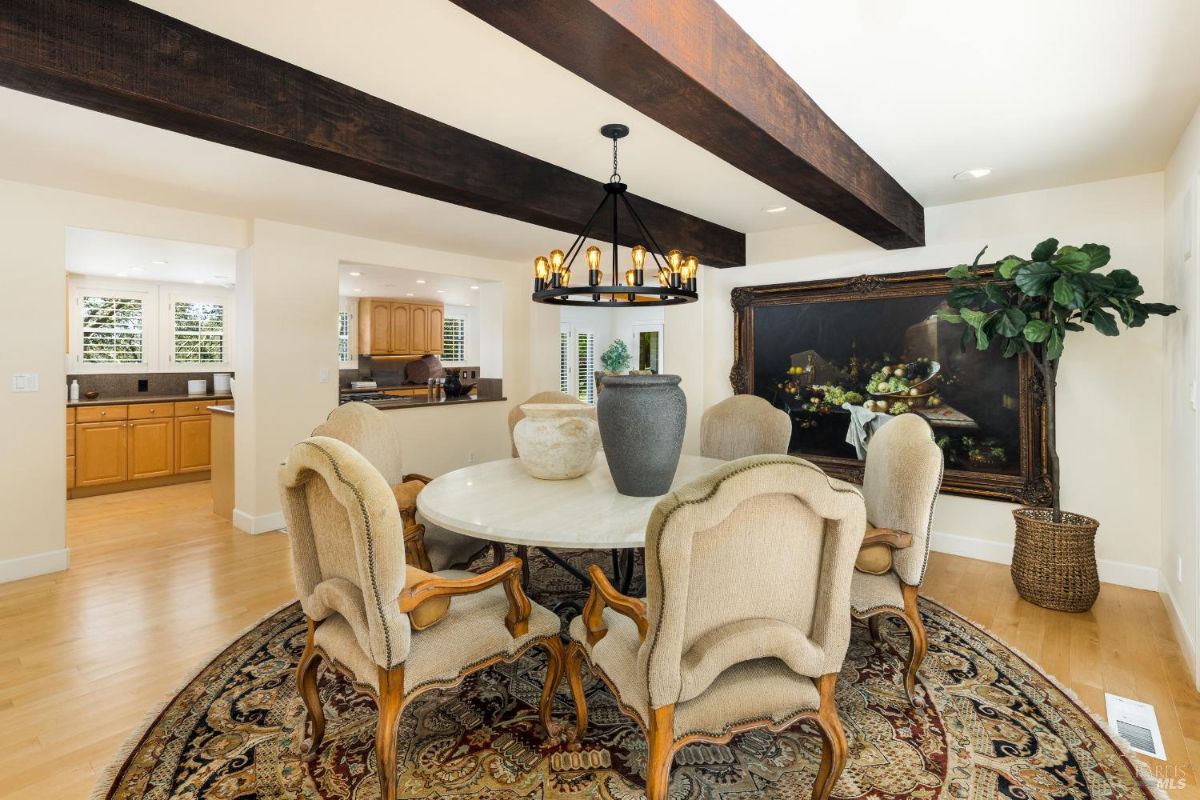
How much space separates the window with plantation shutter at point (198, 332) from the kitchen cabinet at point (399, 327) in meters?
1.88

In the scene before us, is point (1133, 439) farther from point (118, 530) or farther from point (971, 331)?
point (118, 530)

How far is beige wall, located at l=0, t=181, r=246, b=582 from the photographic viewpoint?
3.40 metres

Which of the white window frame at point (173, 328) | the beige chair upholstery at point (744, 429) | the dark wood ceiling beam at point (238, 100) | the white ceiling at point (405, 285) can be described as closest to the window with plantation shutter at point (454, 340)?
the white ceiling at point (405, 285)

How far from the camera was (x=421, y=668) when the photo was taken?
A: 1.63 m

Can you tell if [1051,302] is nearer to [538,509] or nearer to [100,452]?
[538,509]

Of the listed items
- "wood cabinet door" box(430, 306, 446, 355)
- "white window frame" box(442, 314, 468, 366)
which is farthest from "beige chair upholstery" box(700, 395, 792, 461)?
"white window frame" box(442, 314, 468, 366)

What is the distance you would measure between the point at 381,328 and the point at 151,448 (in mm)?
3512

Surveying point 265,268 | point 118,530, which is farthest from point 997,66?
point 118,530

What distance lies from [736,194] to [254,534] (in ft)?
13.4

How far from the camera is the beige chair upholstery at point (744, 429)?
3395 mm

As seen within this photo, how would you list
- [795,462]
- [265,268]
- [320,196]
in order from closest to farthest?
[795,462] → [320,196] → [265,268]

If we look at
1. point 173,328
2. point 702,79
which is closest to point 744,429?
point 702,79

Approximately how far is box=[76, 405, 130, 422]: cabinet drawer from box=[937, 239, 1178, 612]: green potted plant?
7.08m

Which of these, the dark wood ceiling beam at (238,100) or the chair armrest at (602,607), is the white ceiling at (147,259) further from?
the chair armrest at (602,607)
